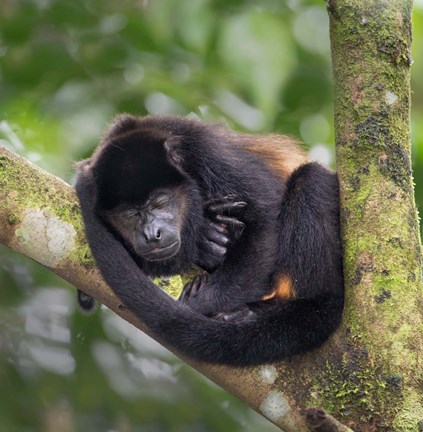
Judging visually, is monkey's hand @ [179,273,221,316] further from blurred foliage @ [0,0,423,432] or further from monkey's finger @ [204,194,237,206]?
blurred foliage @ [0,0,423,432]

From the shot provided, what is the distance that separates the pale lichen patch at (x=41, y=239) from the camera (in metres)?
2.85

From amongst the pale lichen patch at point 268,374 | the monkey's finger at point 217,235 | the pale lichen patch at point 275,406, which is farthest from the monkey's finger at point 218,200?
the pale lichen patch at point 275,406

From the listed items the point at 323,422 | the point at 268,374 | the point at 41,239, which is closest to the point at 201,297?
the point at 268,374

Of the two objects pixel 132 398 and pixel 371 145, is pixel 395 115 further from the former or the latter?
pixel 132 398

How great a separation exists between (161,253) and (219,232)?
0.31m

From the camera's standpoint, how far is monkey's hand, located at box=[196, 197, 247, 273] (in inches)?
139

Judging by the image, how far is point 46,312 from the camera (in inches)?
162

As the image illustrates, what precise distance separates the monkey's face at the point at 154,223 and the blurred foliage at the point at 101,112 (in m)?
0.37

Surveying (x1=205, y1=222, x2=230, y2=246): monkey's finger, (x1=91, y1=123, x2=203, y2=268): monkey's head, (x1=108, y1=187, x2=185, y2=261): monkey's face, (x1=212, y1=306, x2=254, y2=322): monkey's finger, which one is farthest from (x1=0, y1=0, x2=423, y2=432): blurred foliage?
(x1=212, y1=306, x2=254, y2=322): monkey's finger

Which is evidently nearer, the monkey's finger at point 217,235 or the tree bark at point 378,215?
the tree bark at point 378,215

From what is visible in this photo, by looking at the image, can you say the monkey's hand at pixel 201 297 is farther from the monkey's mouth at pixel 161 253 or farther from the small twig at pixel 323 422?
the small twig at pixel 323 422

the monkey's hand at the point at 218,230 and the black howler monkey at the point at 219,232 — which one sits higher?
the black howler monkey at the point at 219,232

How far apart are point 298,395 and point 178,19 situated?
1.53 meters

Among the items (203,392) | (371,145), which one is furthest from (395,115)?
(203,392)
